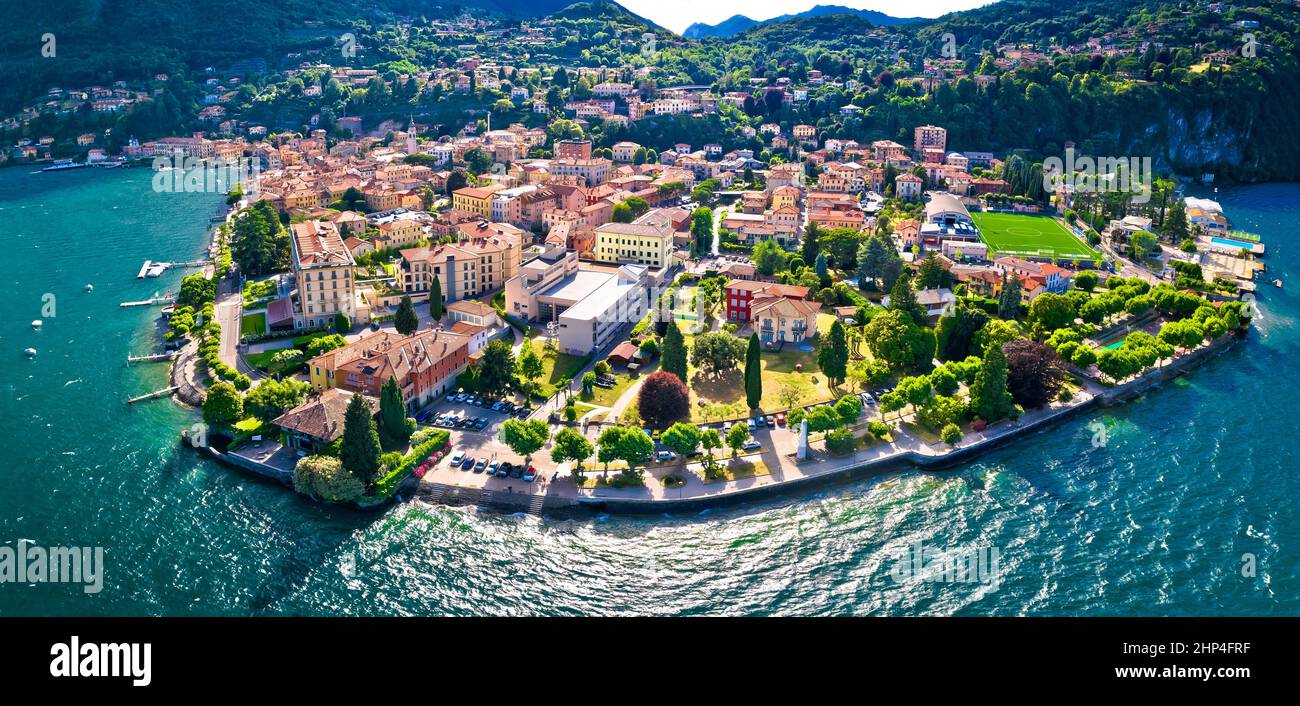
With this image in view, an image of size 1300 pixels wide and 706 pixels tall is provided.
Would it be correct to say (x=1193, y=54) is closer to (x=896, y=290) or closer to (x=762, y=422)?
(x=896, y=290)

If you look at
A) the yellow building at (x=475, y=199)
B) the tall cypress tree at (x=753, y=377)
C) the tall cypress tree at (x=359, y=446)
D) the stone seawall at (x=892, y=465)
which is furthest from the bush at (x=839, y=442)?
the yellow building at (x=475, y=199)

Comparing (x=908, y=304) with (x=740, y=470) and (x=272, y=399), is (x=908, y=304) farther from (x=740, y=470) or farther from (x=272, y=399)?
(x=272, y=399)

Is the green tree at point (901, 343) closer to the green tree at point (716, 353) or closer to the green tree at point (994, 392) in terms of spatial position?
the green tree at point (994, 392)

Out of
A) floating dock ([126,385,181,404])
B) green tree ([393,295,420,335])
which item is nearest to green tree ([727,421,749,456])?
green tree ([393,295,420,335])

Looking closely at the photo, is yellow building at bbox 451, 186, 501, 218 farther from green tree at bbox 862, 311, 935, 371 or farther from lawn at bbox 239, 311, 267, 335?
green tree at bbox 862, 311, 935, 371

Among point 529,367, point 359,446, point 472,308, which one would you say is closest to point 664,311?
point 529,367

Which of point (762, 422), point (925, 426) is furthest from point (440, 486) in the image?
point (925, 426)
